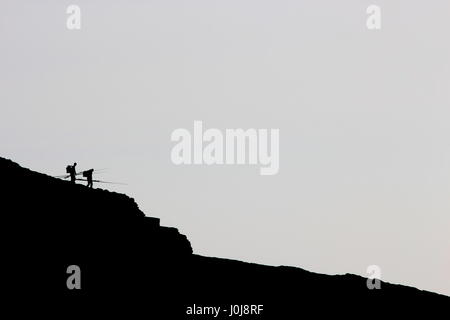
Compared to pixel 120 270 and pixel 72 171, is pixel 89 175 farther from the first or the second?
pixel 120 270

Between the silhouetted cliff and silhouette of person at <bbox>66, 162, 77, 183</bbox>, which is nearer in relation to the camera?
the silhouetted cliff

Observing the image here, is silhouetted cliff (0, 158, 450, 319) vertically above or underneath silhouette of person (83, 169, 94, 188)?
underneath

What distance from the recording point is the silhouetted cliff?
53625mm

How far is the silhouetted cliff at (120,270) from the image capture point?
53.6 m

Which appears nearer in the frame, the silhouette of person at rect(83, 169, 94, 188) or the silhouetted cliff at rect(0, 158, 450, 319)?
the silhouetted cliff at rect(0, 158, 450, 319)

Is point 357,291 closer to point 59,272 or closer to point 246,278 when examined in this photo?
point 246,278

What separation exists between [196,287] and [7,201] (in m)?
16.2

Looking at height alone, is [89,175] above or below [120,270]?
above

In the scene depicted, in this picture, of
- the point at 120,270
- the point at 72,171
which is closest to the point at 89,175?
the point at 72,171

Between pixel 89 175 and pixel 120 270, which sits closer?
pixel 120 270

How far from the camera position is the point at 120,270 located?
193ft
